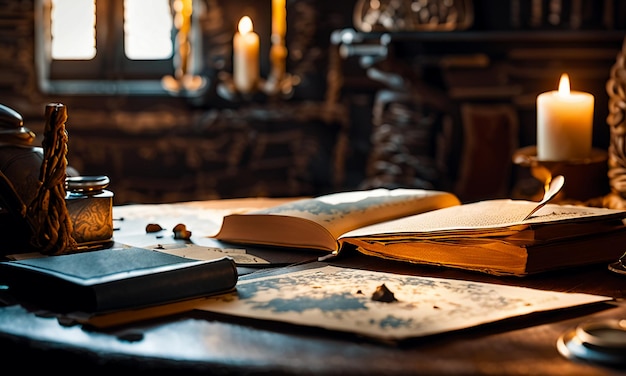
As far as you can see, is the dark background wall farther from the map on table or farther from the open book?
the map on table

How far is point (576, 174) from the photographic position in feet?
5.90

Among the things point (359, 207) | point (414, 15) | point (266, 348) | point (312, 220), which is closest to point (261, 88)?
point (414, 15)

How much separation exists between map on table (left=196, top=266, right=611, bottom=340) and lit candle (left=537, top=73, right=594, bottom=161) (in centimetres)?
70

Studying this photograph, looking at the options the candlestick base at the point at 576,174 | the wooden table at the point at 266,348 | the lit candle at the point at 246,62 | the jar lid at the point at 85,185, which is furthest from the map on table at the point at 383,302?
the lit candle at the point at 246,62

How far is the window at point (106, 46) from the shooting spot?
13.1 ft

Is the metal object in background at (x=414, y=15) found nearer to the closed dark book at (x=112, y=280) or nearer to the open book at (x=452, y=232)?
the open book at (x=452, y=232)

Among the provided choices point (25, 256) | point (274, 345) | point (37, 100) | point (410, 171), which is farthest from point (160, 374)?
point (37, 100)

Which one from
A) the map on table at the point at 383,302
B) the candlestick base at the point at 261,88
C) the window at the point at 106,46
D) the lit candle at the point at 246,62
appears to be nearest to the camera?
the map on table at the point at 383,302

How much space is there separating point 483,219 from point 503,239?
0.23 ft

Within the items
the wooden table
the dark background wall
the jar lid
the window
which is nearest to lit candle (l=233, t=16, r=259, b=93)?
the dark background wall

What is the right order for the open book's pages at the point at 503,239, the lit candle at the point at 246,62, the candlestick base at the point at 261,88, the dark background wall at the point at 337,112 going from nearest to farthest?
the open book's pages at the point at 503,239 → the lit candle at the point at 246,62 → the dark background wall at the point at 337,112 → the candlestick base at the point at 261,88

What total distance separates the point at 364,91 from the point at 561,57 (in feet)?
2.71

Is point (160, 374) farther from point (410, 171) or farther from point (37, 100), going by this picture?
point (37, 100)

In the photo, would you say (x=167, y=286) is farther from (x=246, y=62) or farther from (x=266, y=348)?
(x=246, y=62)
